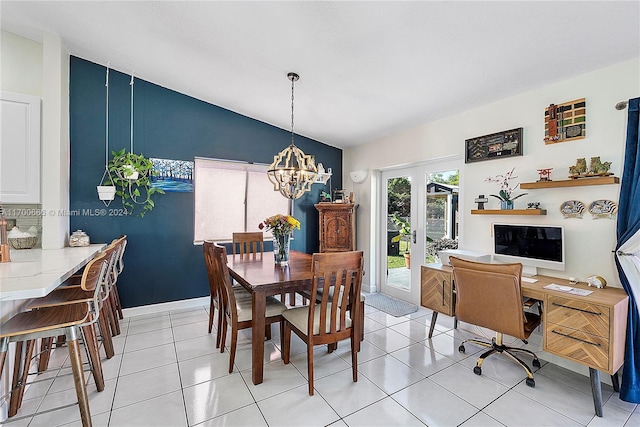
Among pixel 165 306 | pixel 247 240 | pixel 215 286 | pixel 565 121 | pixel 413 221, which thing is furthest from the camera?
pixel 413 221

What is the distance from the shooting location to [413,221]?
401cm

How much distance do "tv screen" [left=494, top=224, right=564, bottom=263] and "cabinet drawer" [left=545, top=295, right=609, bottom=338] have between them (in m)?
0.50

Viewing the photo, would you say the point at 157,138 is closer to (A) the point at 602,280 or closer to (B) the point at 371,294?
(B) the point at 371,294

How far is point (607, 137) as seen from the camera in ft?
7.27

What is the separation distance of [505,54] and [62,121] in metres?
4.22

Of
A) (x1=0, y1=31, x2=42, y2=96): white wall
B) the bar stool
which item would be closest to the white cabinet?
(x1=0, y1=31, x2=42, y2=96): white wall

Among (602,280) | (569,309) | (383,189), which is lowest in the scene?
(569,309)

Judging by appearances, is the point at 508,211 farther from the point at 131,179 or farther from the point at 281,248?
the point at 131,179

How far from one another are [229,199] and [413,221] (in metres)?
2.72

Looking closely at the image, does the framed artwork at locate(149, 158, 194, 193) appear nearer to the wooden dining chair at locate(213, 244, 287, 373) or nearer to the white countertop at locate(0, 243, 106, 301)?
the white countertop at locate(0, 243, 106, 301)

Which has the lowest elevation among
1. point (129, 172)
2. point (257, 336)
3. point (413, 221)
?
point (257, 336)

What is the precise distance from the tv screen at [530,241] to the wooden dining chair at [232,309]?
7.26ft

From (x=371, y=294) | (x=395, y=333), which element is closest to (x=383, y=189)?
(x=371, y=294)

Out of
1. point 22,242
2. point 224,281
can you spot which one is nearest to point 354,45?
point 224,281
